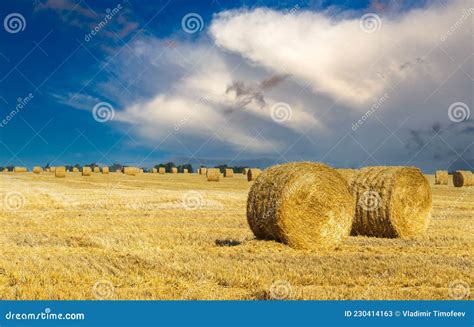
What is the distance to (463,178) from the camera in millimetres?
40750

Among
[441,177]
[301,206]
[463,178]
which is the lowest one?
[301,206]

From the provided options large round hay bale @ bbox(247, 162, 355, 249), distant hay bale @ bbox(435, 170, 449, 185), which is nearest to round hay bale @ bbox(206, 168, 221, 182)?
distant hay bale @ bbox(435, 170, 449, 185)

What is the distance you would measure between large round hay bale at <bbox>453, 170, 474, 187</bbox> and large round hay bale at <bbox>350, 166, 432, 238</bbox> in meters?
26.8

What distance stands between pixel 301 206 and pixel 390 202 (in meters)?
3.33

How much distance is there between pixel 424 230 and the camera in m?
15.9

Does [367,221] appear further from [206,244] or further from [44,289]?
[44,289]

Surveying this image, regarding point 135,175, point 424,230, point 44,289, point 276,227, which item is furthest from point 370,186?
point 135,175

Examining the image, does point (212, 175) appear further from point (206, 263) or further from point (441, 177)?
point (206, 263)

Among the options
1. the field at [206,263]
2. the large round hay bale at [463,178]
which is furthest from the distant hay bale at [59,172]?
the field at [206,263]

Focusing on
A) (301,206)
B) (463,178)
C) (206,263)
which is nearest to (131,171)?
(463,178)

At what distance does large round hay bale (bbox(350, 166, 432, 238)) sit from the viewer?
589 inches

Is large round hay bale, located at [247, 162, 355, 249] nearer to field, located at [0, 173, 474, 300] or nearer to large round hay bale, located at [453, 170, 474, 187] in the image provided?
field, located at [0, 173, 474, 300]

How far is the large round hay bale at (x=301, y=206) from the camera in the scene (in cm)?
1247

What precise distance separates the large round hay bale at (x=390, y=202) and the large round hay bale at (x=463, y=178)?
26835mm
